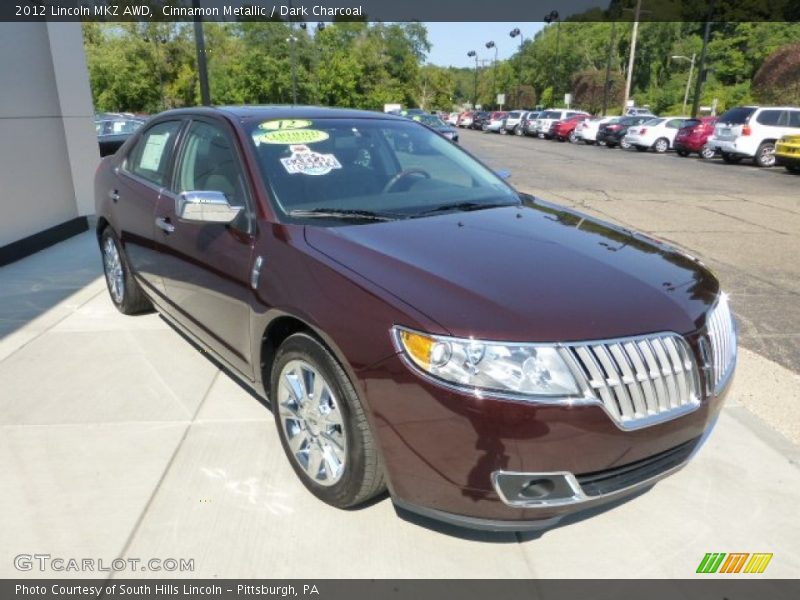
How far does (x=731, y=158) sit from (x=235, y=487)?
21.4m

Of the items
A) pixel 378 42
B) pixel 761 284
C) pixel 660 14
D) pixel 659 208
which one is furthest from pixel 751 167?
pixel 660 14

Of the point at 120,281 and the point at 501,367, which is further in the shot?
the point at 120,281

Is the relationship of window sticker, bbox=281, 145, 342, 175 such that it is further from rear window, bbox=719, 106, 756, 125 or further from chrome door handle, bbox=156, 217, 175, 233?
rear window, bbox=719, 106, 756, 125

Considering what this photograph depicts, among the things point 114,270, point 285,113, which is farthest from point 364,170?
point 114,270

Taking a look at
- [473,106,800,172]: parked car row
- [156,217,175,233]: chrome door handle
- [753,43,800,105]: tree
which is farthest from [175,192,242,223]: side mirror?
[753,43,800,105]: tree

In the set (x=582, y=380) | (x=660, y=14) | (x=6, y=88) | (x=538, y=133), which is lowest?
(x=538, y=133)

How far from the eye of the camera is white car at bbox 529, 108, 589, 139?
36406 millimetres

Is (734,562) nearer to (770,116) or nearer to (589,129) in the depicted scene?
(770,116)

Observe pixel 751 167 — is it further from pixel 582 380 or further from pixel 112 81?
pixel 112 81

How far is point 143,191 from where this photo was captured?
4.14 meters

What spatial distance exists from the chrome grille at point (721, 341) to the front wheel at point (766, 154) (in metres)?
18.9

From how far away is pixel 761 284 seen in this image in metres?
6.10

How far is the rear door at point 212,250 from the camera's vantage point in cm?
299
